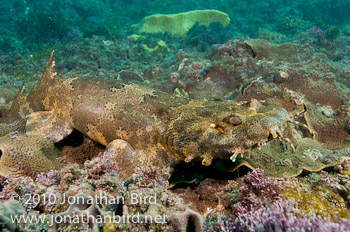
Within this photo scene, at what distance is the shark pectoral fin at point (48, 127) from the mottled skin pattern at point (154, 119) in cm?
11

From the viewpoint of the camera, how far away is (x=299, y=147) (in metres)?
3.76

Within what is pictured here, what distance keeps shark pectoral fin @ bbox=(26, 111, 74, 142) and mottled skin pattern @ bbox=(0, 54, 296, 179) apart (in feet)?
0.37

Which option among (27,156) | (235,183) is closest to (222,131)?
(235,183)

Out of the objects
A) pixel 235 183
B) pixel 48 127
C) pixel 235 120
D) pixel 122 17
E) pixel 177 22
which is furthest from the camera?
pixel 122 17

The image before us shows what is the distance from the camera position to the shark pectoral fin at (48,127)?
352 cm

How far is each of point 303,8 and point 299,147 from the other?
29.0 meters

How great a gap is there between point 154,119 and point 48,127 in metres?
2.01

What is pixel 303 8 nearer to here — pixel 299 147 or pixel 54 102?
pixel 299 147

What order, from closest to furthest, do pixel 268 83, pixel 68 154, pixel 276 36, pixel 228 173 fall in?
pixel 228 173 < pixel 68 154 < pixel 268 83 < pixel 276 36

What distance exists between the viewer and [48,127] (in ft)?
11.7

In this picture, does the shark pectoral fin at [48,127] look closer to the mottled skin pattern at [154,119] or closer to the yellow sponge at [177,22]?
the mottled skin pattern at [154,119]

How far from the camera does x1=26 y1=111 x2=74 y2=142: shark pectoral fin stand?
3516 mm

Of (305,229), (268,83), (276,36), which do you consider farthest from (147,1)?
(305,229)

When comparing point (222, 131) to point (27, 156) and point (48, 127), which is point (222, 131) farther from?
point (48, 127)
